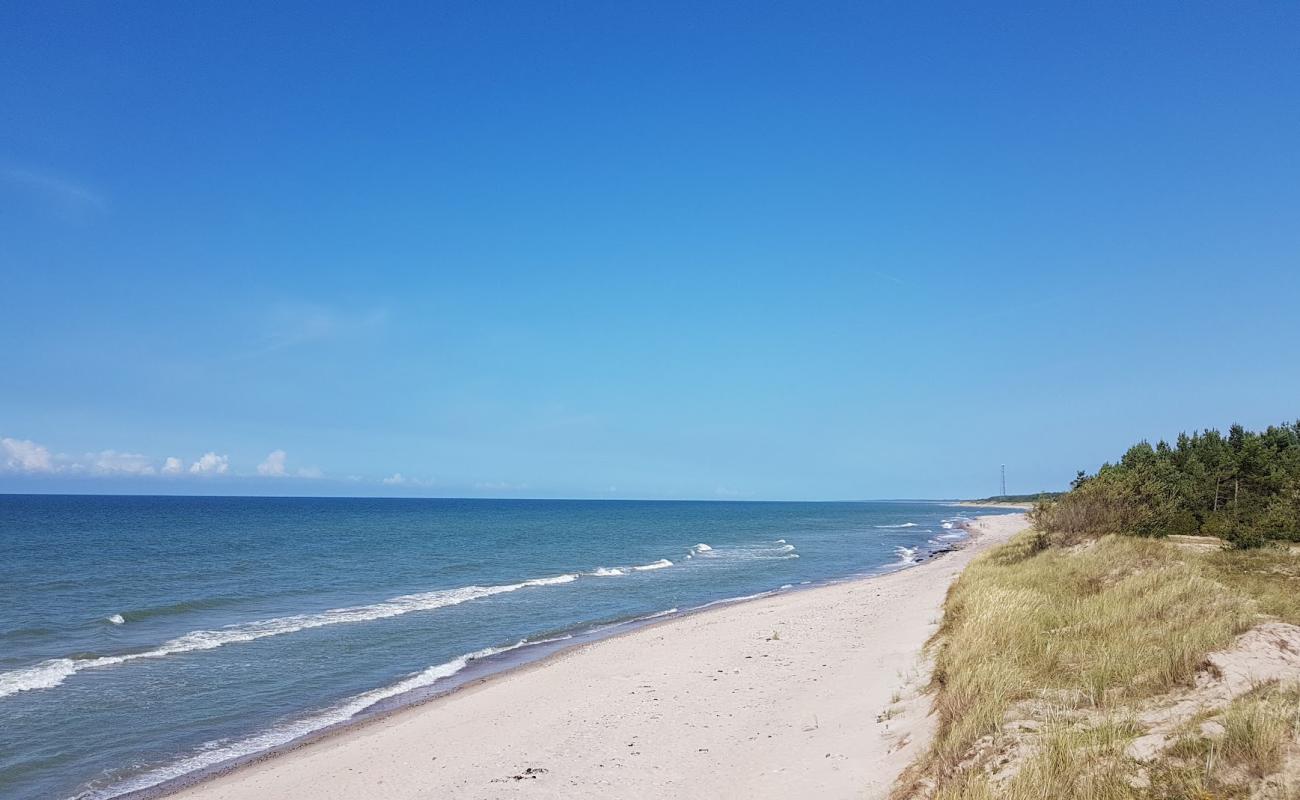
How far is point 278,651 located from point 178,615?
32.3 feet

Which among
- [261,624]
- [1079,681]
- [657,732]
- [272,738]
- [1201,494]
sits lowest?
[261,624]

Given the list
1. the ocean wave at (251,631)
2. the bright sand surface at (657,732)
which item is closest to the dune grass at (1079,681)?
the bright sand surface at (657,732)

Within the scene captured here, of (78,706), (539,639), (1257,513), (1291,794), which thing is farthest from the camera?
(1257,513)

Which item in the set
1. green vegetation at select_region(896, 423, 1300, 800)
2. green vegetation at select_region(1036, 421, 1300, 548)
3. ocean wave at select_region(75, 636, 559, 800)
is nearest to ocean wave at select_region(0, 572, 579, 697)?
ocean wave at select_region(75, 636, 559, 800)

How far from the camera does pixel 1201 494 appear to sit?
1347 inches

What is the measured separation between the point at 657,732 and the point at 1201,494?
33312mm

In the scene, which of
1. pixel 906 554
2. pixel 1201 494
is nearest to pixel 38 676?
pixel 1201 494

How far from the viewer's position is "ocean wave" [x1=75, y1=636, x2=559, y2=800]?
13305 millimetres

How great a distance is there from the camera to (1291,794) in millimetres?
5492

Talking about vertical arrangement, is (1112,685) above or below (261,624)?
above

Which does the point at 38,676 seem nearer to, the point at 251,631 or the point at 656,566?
the point at 251,631

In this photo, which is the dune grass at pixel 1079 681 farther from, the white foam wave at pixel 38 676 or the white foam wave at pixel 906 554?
the white foam wave at pixel 906 554

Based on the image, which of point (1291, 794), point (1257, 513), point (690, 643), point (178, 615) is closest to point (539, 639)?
point (690, 643)

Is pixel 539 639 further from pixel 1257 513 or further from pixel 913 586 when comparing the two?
pixel 1257 513
